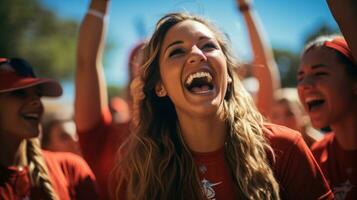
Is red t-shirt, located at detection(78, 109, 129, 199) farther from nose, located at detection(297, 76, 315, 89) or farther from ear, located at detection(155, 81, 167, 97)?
nose, located at detection(297, 76, 315, 89)

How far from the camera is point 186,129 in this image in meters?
2.85

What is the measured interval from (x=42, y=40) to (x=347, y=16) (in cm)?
2973

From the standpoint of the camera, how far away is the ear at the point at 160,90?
2.92 meters

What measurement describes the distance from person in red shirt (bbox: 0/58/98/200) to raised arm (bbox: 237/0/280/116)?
59.6 inches

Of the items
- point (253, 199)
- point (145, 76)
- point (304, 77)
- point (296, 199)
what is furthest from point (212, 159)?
point (304, 77)

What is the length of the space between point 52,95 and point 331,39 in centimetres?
201

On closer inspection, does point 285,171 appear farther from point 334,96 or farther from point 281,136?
point 334,96

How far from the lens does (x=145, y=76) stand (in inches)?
117

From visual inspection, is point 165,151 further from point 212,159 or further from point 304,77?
point 304,77

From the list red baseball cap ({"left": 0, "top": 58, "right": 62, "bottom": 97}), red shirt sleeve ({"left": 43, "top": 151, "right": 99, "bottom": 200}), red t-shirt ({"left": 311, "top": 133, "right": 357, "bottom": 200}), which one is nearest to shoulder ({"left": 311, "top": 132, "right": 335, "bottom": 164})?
red t-shirt ({"left": 311, "top": 133, "right": 357, "bottom": 200})

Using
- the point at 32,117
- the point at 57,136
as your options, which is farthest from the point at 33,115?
the point at 57,136

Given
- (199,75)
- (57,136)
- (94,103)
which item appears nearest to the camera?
(199,75)

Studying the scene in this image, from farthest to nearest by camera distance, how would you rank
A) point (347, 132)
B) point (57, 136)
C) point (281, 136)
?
point (57, 136) < point (347, 132) < point (281, 136)

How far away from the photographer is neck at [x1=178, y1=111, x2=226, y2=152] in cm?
272
